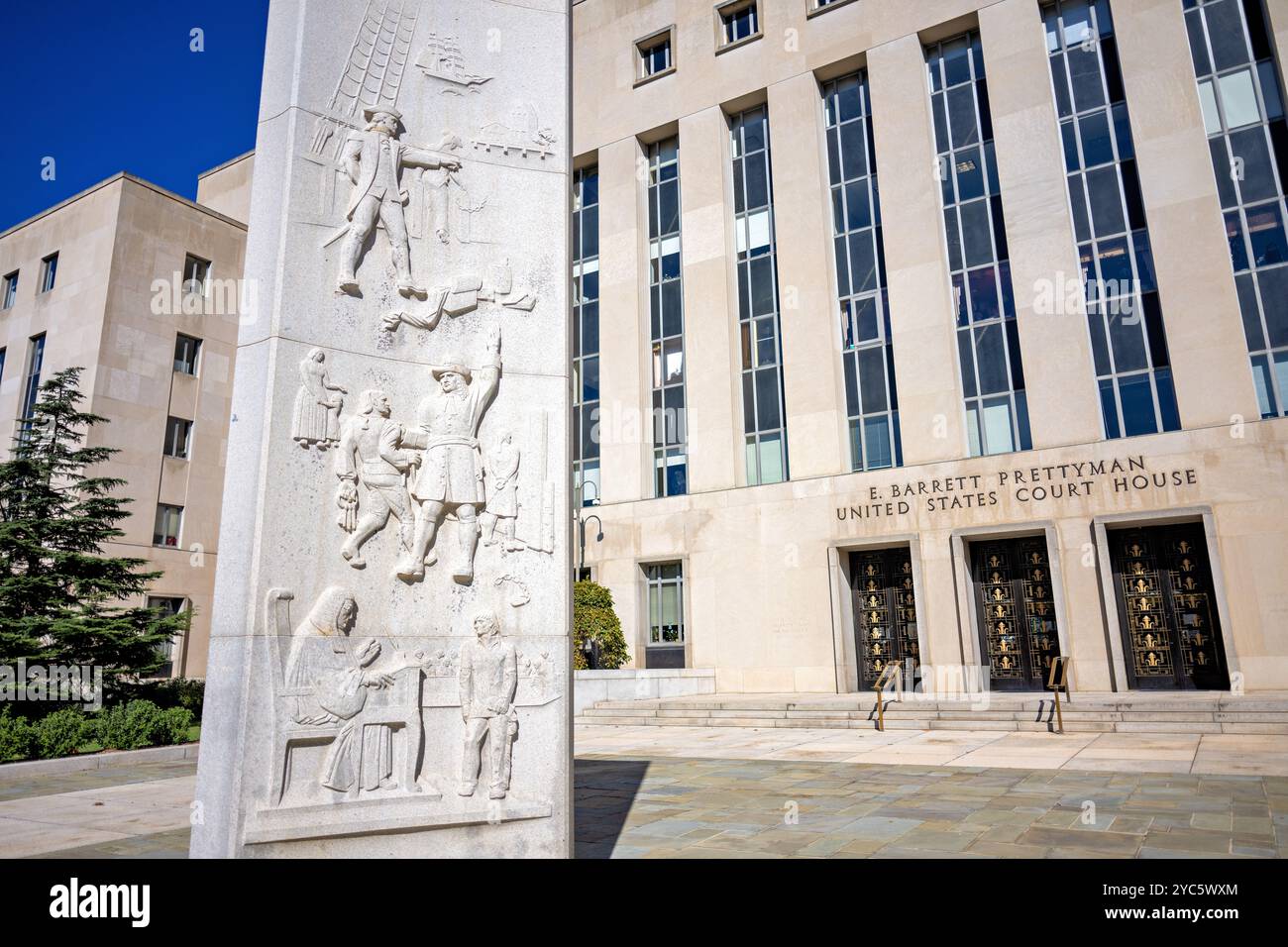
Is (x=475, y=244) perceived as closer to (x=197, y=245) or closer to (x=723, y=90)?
(x=723, y=90)

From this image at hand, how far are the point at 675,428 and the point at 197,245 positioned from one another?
21372 mm

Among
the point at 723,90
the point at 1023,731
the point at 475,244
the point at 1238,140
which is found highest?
the point at 723,90

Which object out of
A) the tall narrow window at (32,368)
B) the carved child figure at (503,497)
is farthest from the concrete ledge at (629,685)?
the tall narrow window at (32,368)

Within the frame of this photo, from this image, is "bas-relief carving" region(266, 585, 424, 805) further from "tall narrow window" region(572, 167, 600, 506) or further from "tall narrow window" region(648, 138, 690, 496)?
"tall narrow window" region(572, 167, 600, 506)

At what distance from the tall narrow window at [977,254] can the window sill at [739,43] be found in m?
5.94

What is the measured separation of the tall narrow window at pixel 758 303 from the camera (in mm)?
26609

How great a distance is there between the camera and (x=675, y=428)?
2836cm

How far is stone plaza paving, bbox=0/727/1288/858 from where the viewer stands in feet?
22.8

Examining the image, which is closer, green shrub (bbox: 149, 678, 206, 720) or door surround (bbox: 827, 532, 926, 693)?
green shrub (bbox: 149, 678, 206, 720)

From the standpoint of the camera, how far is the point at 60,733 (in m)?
14.2

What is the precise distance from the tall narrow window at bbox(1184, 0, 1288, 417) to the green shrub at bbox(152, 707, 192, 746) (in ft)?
81.2

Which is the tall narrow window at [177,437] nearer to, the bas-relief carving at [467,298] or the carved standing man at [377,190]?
the carved standing man at [377,190]

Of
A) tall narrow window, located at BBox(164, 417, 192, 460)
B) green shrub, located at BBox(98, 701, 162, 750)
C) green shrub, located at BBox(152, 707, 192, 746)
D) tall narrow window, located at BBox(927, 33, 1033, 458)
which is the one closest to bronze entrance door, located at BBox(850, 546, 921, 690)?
tall narrow window, located at BBox(927, 33, 1033, 458)
